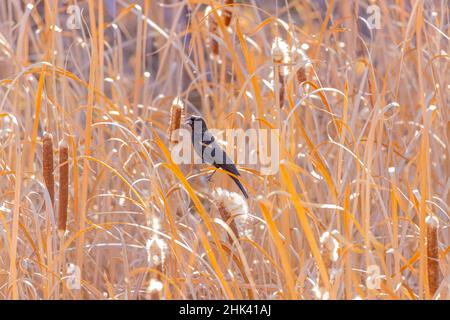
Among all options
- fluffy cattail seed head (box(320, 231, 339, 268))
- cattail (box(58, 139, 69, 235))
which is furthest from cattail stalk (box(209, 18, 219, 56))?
fluffy cattail seed head (box(320, 231, 339, 268))

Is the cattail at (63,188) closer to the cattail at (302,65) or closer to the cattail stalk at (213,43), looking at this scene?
the cattail at (302,65)

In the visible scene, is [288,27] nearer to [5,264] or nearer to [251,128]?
[251,128]

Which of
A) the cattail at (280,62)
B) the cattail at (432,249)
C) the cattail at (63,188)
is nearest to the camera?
the cattail at (432,249)

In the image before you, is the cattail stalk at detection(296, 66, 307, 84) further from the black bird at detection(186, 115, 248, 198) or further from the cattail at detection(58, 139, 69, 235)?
the cattail at detection(58, 139, 69, 235)

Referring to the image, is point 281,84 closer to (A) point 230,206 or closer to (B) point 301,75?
(B) point 301,75

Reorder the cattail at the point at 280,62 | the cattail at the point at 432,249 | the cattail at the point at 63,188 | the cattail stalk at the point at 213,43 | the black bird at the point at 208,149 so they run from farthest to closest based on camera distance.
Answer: the cattail stalk at the point at 213,43, the black bird at the point at 208,149, the cattail at the point at 280,62, the cattail at the point at 63,188, the cattail at the point at 432,249

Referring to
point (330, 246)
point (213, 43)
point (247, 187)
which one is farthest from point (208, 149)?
point (330, 246)

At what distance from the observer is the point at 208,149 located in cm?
152

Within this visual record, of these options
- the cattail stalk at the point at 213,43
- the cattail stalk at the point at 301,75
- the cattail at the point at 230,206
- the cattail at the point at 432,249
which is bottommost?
the cattail at the point at 432,249

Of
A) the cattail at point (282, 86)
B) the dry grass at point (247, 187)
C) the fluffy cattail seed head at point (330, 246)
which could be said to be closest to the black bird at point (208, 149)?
the dry grass at point (247, 187)

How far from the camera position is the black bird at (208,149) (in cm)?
146

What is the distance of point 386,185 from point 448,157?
14cm

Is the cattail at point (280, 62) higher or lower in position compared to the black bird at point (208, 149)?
higher
